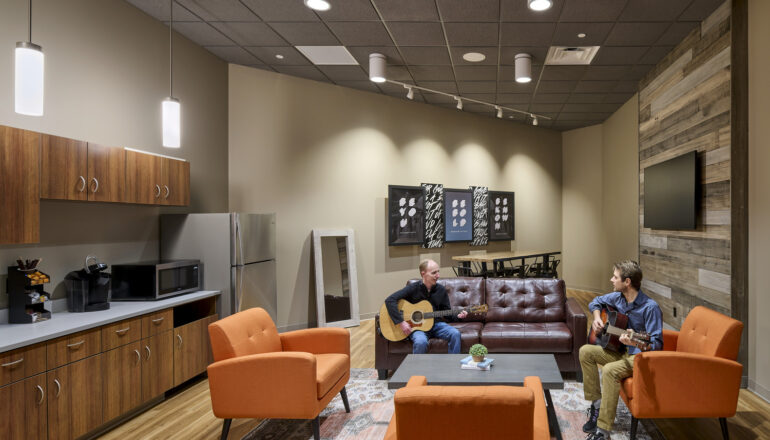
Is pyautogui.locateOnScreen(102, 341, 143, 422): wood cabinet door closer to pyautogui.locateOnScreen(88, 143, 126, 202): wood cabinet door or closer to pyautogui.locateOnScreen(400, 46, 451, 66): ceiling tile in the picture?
pyautogui.locateOnScreen(88, 143, 126, 202): wood cabinet door

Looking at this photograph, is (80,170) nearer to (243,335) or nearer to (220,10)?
Result: (243,335)

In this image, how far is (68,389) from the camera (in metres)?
2.86

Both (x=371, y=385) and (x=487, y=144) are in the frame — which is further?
(x=487, y=144)

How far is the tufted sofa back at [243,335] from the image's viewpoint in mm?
2963

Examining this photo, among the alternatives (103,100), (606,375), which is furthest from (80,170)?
(606,375)

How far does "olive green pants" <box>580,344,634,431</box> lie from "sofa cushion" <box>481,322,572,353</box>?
76 centimetres

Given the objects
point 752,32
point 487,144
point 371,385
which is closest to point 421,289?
point 371,385

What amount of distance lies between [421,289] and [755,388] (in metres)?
2.85

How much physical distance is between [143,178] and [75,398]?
181cm

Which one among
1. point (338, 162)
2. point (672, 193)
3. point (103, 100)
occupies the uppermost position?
point (103, 100)

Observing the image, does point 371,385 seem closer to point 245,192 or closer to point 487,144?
point 245,192

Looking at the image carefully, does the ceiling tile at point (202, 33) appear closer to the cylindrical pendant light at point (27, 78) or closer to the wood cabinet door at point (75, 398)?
the cylindrical pendant light at point (27, 78)

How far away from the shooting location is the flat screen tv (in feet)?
15.0

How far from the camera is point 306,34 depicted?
4.88 m
